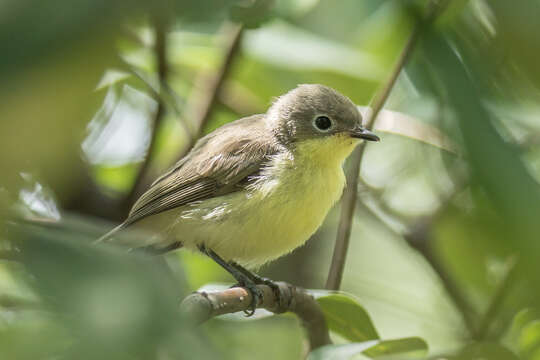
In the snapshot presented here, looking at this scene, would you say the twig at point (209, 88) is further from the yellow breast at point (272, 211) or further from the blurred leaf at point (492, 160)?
the blurred leaf at point (492, 160)

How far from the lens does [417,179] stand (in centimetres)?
486

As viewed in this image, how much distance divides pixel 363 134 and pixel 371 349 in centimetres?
160

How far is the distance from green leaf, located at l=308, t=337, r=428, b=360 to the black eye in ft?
5.44

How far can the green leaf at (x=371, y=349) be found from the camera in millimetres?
2322

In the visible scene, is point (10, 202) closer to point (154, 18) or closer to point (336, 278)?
point (154, 18)

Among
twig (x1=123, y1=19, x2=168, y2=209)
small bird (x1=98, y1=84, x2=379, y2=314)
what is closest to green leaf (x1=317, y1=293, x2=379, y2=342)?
small bird (x1=98, y1=84, x2=379, y2=314)

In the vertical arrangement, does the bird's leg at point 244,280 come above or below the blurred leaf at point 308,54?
below

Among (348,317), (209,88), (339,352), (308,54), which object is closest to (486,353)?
(339,352)

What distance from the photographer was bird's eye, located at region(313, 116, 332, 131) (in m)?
4.16

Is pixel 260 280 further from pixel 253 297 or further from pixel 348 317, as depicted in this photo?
pixel 348 317

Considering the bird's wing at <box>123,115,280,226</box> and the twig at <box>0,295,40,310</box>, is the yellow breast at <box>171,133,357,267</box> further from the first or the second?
the twig at <box>0,295,40,310</box>

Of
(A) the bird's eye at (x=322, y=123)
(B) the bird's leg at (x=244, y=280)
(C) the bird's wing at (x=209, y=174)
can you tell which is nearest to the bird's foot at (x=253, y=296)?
(B) the bird's leg at (x=244, y=280)

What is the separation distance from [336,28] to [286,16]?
54.1 inches

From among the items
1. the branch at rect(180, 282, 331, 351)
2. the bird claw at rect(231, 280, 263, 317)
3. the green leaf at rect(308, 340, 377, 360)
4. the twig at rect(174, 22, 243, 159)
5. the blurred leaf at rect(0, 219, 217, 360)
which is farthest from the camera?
the twig at rect(174, 22, 243, 159)
